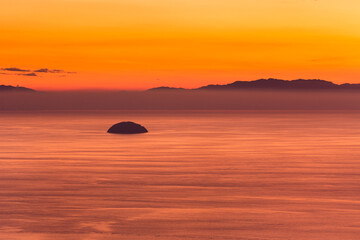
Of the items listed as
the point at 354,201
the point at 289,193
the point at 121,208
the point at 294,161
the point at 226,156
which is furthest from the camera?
the point at 226,156

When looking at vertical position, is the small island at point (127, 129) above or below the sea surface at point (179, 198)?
above

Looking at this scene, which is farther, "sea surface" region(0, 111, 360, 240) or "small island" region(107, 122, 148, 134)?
"small island" region(107, 122, 148, 134)

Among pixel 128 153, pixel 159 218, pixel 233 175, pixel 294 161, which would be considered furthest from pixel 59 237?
pixel 128 153

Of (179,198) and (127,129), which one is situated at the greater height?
(127,129)

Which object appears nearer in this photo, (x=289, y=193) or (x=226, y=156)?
(x=289, y=193)

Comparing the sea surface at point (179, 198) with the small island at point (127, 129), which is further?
the small island at point (127, 129)

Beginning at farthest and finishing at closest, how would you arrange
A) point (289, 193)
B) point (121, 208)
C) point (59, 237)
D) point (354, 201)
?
point (289, 193) < point (354, 201) < point (121, 208) < point (59, 237)

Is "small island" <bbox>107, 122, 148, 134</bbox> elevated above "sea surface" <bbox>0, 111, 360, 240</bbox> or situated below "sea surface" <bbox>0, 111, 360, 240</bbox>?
above

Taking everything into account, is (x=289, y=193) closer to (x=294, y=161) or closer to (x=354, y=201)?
(x=354, y=201)

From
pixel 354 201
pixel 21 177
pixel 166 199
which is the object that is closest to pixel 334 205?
pixel 354 201

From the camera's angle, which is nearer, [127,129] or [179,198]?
[179,198]
